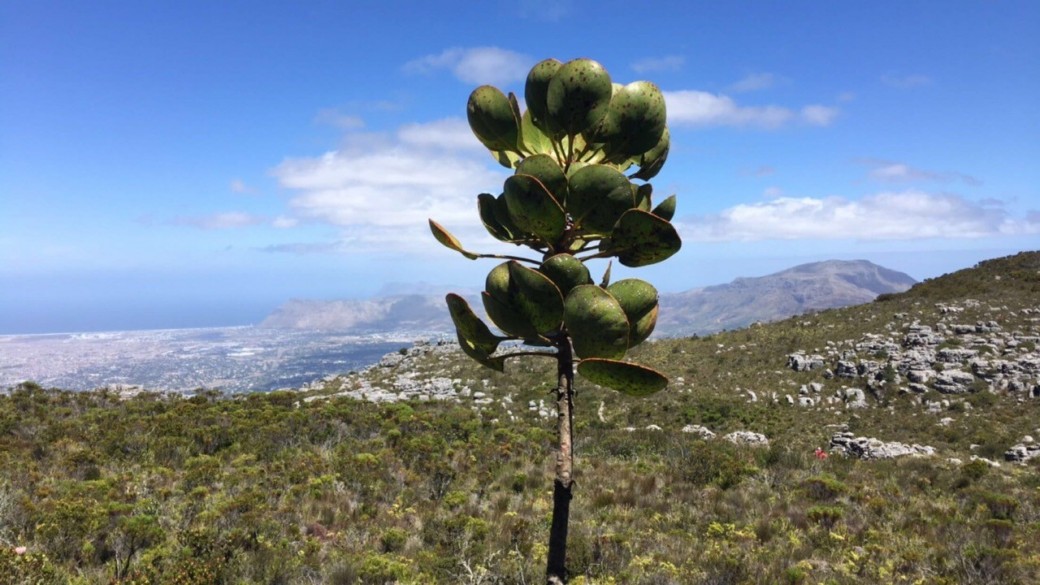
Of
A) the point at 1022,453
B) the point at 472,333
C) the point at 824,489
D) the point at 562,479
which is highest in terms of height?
the point at 472,333

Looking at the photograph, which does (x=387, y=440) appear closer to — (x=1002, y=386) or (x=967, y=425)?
(x=967, y=425)

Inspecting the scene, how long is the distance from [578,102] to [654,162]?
0.57 metres

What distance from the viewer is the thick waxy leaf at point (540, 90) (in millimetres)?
2074

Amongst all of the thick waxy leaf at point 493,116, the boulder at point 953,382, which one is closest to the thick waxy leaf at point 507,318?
the thick waxy leaf at point 493,116

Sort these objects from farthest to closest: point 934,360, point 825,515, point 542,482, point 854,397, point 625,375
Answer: point 934,360 < point 854,397 < point 542,482 < point 825,515 < point 625,375

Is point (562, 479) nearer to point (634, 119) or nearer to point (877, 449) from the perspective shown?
point (634, 119)

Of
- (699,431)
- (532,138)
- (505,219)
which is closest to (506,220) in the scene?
(505,219)

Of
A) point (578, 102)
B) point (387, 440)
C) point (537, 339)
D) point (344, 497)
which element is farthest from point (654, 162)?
point (387, 440)

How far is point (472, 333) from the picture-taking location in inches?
80.7

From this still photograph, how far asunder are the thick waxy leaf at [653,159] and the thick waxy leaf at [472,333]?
1.07 m

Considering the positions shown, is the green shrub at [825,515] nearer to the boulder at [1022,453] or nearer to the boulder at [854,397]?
the boulder at [1022,453]

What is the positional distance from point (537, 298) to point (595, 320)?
0.75ft

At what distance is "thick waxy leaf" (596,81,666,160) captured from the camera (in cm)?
204

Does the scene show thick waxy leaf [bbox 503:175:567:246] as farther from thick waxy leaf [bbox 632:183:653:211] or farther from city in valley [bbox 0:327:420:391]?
city in valley [bbox 0:327:420:391]
